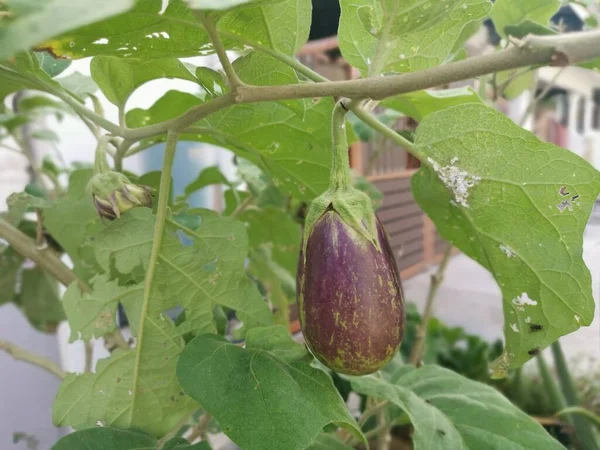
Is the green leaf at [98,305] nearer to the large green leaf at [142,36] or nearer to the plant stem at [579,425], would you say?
the large green leaf at [142,36]

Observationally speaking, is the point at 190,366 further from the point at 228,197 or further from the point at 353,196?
the point at 228,197

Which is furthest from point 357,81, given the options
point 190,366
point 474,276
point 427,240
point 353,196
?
point 427,240

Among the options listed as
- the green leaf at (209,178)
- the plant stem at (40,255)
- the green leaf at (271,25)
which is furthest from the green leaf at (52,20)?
the green leaf at (209,178)

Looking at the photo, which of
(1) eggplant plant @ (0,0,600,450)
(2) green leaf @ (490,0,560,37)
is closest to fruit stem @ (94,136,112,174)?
(1) eggplant plant @ (0,0,600,450)

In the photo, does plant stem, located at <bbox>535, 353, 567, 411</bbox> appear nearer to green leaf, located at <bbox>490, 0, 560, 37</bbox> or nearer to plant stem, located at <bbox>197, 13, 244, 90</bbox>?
green leaf, located at <bbox>490, 0, 560, 37</bbox>

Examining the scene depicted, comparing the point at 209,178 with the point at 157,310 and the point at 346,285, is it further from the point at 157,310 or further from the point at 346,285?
the point at 346,285

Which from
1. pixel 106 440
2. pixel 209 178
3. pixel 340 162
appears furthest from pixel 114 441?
pixel 209 178
